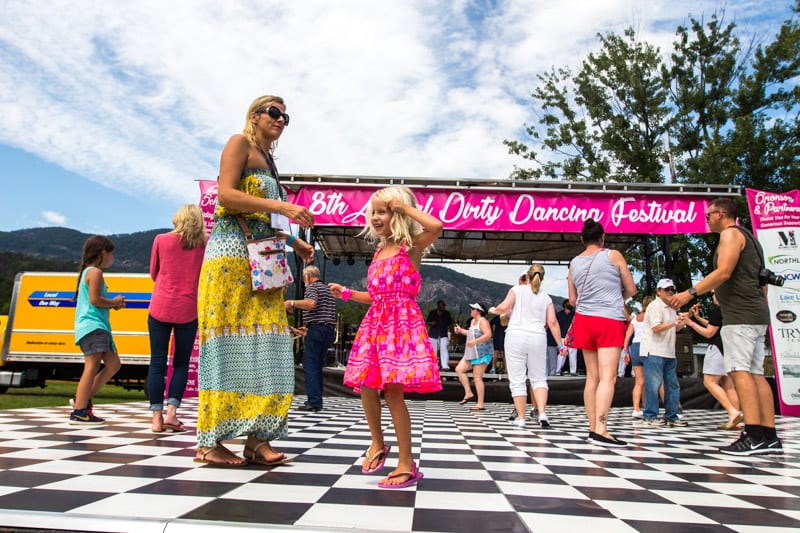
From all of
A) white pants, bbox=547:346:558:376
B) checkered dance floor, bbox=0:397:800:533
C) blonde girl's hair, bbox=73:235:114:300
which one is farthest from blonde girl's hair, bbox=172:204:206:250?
white pants, bbox=547:346:558:376

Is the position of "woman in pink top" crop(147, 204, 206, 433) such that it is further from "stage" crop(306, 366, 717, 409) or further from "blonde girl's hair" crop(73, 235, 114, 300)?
"stage" crop(306, 366, 717, 409)

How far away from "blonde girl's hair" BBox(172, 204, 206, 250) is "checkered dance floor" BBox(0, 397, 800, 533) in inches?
53.7

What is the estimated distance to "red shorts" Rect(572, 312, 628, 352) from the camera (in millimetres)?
4367

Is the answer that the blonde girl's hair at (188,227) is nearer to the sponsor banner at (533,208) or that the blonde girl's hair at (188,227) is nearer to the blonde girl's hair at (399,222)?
the blonde girl's hair at (399,222)

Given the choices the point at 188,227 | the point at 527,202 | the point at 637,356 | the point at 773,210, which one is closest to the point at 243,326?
the point at 188,227

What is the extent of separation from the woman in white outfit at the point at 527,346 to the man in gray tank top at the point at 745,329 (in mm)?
1971

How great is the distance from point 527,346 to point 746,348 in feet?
7.26

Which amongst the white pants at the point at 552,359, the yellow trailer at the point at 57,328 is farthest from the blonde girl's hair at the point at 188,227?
Answer: the white pants at the point at 552,359

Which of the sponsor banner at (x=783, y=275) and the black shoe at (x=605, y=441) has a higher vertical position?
the sponsor banner at (x=783, y=275)

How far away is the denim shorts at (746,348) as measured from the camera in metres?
3.92

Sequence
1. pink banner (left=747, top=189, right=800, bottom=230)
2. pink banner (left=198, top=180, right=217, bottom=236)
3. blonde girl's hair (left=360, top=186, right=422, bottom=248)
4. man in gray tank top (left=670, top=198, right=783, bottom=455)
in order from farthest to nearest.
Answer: pink banner (left=747, top=189, right=800, bottom=230), pink banner (left=198, top=180, right=217, bottom=236), man in gray tank top (left=670, top=198, right=783, bottom=455), blonde girl's hair (left=360, top=186, right=422, bottom=248)

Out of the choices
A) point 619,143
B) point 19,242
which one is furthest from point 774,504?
point 19,242

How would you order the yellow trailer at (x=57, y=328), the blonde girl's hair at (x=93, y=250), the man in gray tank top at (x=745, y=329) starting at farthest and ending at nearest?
the yellow trailer at (x=57, y=328) < the blonde girl's hair at (x=93, y=250) < the man in gray tank top at (x=745, y=329)

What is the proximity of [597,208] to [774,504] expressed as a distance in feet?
26.0
